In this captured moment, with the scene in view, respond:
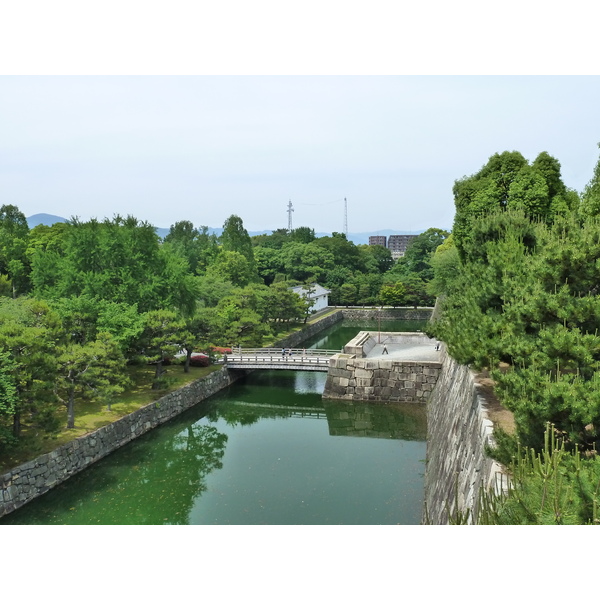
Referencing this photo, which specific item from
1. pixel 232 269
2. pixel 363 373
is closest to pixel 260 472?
pixel 363 373

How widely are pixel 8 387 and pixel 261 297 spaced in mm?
20763

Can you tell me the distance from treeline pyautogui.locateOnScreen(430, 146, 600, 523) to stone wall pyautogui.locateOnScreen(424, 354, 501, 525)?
725 mm

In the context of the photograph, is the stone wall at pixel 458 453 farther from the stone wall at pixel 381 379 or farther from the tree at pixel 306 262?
the tree at pixel 306 262

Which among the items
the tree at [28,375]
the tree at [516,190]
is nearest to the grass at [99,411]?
the tree at [28,375]

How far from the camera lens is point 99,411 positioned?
663 inches

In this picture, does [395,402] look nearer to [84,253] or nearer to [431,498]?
[431,498]

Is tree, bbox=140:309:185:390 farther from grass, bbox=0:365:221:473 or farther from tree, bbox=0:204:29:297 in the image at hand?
tree, bbox=0:204:29:297

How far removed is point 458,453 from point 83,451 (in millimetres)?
10457

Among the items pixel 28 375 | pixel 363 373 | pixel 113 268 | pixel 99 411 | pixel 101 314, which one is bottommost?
pixel 99 411

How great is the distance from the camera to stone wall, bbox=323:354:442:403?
69.9ft

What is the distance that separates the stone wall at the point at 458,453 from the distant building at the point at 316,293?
1085 inches

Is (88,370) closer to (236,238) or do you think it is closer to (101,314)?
(101,314)

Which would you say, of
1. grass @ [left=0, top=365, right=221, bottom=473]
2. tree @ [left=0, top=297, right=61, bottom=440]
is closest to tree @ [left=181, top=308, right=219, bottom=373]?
grass @ [left=0, top=365, right=221, bottom=473]

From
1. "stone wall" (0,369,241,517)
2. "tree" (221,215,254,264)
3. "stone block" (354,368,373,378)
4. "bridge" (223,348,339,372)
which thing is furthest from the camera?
"tree" (221,215,254,264)
